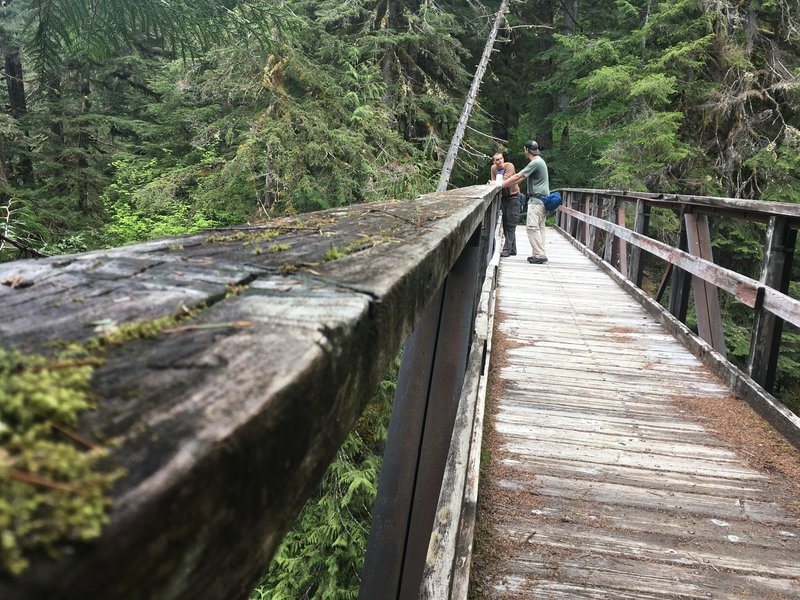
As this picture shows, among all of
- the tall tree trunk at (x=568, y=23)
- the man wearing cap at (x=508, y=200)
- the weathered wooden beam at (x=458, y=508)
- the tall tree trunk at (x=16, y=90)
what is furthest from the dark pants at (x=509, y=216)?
the tall tree trunk at (x=568, y=23)

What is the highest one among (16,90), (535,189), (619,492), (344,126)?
(16,90)

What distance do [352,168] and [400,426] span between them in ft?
29.9

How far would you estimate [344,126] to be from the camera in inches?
457

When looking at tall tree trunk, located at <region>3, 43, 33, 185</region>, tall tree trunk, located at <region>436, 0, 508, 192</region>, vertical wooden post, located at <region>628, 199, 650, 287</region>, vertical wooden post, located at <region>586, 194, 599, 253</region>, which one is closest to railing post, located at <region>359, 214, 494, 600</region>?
vertical wooden post, located at <region>628, 199, 650, 287</region>

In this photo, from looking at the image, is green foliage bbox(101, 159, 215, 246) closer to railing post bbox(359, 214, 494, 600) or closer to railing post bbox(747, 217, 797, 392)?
railing post bbox(359, 214, 494, 600)

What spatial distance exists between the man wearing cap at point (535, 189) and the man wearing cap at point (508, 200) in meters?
0.16

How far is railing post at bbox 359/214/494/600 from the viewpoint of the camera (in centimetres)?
245

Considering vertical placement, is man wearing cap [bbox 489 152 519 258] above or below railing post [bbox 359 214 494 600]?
above

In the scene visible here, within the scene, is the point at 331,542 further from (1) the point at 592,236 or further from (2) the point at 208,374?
(1) the point at 592,236

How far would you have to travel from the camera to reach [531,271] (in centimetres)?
883

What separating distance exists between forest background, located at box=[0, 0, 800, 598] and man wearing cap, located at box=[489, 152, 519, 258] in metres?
2.80

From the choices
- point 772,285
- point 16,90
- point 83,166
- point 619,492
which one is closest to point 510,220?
point 772,285

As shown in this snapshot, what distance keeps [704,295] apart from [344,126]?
855 centimetres

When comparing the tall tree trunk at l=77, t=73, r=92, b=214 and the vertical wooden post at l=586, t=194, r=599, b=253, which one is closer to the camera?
the vertical wooden post at l=586, t=194, r=599, b=253
